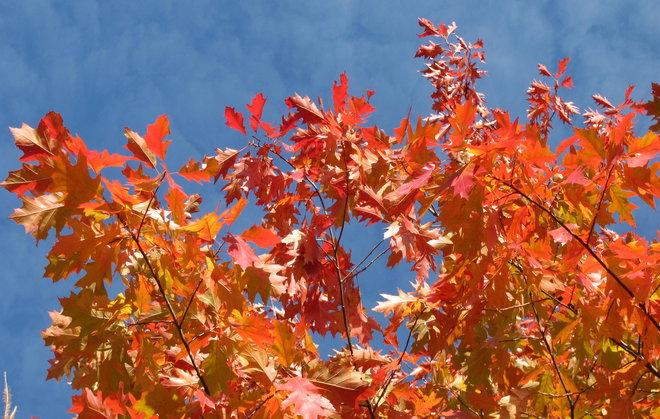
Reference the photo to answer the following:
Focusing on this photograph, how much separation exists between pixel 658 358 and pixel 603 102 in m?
3.70

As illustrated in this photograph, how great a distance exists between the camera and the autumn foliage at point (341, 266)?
206cm

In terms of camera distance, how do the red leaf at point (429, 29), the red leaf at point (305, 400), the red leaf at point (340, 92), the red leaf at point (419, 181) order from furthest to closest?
1. the red leaf at point (429, 29)
2. the red leaf at point (340, 92)
3. the red leaf at point (419, 181)
4. the red leaf at point (305, 400)

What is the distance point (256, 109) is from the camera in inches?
126

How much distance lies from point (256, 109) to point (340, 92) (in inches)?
24.2

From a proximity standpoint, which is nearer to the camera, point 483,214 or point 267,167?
point 483,214

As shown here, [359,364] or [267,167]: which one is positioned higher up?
[267,167]

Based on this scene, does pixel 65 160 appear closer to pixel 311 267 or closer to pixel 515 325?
pixel 311 267

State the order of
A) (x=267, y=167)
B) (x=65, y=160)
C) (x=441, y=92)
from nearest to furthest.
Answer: (x=65, y=160), (x=267, y=167), (x=441, y=92)

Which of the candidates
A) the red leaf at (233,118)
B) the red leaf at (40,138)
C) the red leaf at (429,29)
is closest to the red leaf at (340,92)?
the red leaf at (233,118)

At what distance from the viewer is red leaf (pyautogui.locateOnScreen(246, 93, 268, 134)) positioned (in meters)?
3.12

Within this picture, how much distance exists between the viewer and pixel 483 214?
2.33 m

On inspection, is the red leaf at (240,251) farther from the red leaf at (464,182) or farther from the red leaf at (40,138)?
the red leaf at (464,182)

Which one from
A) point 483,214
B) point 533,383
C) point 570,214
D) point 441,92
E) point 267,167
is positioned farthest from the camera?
point 441,92

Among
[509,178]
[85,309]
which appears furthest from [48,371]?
[509,178]
